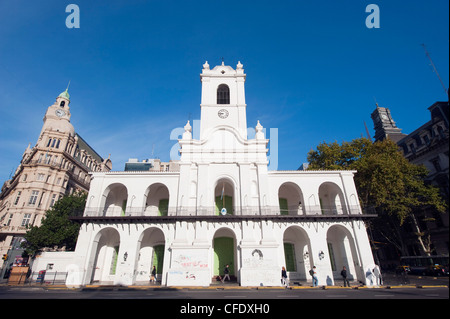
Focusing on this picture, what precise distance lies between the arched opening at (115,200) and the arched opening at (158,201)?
2.85 m

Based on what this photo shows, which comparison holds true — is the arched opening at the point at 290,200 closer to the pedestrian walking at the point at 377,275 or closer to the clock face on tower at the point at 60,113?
the pedestrian walking at the point at 377,275

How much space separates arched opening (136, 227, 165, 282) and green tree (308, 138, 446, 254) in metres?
21.5

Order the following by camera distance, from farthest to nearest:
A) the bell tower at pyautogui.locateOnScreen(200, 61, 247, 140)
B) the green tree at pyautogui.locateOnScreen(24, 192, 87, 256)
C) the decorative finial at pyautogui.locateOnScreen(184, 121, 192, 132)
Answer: the bell tower at pyautogui.locateOnScreen(200, 61, 247, 140) < the green tree at pyautogui.locateOnScreen(24, 192, 87, 256) < the decorative finial at pyautogui.locateOnScreen(184, 121, 192, 132)

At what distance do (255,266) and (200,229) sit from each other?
5273 mm

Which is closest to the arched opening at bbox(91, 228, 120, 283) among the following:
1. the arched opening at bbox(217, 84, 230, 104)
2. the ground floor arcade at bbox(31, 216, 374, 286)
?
the ground floor arcade at bbox(31, 216, 374, 286)

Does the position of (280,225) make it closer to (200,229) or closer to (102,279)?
(200,229)

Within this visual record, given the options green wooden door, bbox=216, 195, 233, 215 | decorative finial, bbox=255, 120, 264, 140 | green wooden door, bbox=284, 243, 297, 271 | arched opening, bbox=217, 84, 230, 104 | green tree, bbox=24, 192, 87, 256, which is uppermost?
arched opening, bbox=217, 84, 230, 104

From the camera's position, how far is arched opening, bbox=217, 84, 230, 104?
26750 mm

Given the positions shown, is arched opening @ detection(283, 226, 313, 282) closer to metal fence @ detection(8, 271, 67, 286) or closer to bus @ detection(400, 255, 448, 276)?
bus @ detection(400, 255, 448, 276)

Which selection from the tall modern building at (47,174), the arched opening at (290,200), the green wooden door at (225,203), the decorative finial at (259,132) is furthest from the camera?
the tall modern building at (47,174)

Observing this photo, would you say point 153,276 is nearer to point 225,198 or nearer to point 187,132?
point 225,198

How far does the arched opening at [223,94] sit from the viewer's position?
26.8 metres

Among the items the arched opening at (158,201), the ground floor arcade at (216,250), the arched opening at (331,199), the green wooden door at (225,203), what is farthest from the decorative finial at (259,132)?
the arched opening at (158,201)
